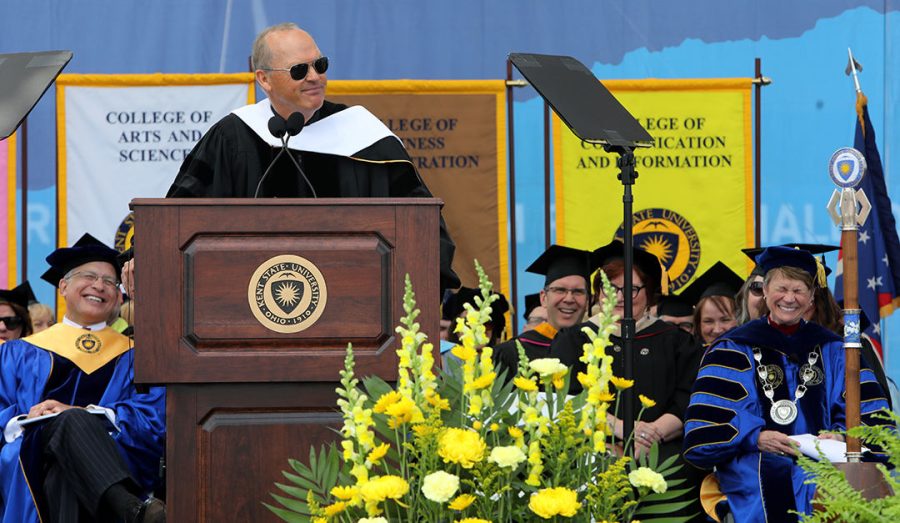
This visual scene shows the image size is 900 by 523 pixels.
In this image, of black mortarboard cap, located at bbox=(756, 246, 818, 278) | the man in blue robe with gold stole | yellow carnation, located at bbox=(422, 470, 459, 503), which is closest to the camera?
yellow carnation, located at bbox=(422, 470, 459, 503)

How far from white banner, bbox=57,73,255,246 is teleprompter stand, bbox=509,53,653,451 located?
13.5ft

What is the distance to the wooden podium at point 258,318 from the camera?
2736 millimetres

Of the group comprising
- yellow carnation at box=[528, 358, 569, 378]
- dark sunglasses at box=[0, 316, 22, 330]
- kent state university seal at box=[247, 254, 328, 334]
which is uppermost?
kent state university seal at box=[247, 254, 328, 334]

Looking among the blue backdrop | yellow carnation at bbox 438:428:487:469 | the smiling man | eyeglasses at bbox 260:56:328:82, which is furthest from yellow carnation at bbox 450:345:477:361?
the blue backdrop

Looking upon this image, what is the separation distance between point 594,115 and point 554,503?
2.64 meters

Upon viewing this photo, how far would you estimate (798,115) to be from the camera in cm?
873

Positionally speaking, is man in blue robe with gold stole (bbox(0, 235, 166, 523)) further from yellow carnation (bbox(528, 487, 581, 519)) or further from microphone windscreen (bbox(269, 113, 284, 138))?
yellow carnation (bbox(528, 487, 581, 519))

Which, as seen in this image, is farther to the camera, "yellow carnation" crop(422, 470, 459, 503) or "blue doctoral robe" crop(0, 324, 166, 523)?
"blue doctoral robe" crop(0, 324, 166, 523)

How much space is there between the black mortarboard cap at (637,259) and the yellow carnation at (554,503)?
4130 mm

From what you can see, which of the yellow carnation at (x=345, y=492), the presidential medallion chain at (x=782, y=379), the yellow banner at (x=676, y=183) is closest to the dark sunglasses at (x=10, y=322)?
the yellow banner at (x=676, y=183)

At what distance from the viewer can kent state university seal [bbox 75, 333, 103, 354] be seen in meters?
5.38

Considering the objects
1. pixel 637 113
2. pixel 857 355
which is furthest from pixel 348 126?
pixel 637 113

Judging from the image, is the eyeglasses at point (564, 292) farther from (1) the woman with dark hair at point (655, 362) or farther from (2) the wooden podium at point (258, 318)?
(2) the wooden podium at point (258, 318)

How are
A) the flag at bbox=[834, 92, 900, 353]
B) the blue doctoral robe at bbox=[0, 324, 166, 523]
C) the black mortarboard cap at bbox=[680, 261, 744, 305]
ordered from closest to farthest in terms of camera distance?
the blue doctoral robe at bbox=[0, 324, 166, 523], the black mortarboard cap at bbox=[680, 261, 744, 305], the flag at bbox=[834, 92, 900, 353]
